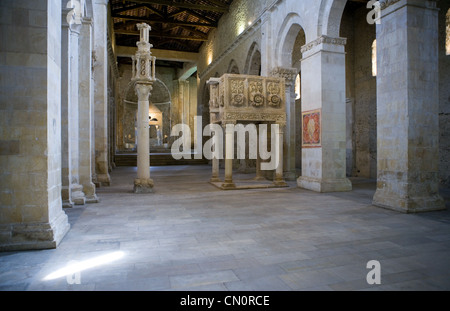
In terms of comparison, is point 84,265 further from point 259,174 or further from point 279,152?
point 259,174

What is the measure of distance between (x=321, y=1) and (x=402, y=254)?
24.1ft

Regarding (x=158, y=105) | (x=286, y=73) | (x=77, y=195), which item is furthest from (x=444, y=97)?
(x=158, y=105)

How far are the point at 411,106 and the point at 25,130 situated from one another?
645 cm

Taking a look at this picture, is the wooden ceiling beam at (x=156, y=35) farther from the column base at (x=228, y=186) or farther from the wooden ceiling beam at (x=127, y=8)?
the column base at (x=228, y=186)

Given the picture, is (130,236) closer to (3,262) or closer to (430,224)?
(3,262)

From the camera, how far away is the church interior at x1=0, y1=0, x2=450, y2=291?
3.12 meters

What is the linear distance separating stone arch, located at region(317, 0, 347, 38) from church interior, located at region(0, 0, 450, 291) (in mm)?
32

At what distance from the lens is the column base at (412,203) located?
5.71 m

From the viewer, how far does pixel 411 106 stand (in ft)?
19.2

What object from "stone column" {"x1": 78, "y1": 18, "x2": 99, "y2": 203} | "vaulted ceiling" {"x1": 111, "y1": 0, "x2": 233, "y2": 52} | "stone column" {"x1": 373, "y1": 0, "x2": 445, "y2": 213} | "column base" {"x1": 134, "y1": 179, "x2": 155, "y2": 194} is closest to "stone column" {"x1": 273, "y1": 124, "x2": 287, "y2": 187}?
"stone column" {"x1": 373, "y1": 0, "x2": 445, "y2": 213}

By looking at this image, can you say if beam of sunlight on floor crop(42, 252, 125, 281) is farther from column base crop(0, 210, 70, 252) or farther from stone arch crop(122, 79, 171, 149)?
stone arch crop(122, 79, 171, 149)
